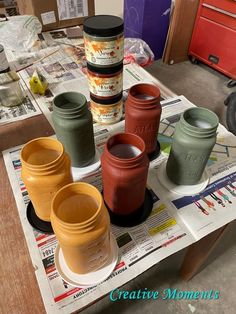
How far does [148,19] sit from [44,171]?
5.34 feet

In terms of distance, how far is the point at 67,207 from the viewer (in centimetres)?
38

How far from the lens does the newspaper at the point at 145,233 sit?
41cm

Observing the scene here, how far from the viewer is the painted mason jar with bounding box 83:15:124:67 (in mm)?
545

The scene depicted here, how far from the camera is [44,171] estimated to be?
15.6 inches

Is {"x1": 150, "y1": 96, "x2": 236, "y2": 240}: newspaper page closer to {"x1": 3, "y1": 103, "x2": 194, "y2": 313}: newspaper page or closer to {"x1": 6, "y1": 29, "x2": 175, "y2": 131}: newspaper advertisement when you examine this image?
{"x1": 3, "y1": 103, "x2": 194, "y2": 313}: newspaper page

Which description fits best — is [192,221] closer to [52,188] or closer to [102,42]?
[52,188]

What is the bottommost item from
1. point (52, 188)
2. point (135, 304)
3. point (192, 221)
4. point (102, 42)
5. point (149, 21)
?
point (135, 304)

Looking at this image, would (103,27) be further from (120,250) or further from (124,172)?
(120,250)

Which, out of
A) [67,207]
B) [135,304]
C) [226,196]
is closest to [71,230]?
[67,207]

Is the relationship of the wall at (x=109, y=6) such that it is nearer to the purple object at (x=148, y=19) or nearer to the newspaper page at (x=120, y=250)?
the purple object at (x=148, y=19)

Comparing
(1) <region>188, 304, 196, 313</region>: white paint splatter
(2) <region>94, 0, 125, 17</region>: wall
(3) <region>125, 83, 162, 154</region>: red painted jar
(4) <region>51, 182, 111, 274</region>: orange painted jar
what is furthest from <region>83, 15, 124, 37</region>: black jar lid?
(2) <region>94, 0, 125, 17</region>: wall

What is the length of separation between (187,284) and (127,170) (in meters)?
0.70

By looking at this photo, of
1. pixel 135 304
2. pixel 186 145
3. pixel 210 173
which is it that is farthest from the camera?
pixel 135 304

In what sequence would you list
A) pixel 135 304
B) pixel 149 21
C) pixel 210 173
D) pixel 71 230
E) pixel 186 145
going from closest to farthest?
pixel 71 230 < pixel 186 145 < pixel 210 173 < pixel 135 304 < pixel 149 21
